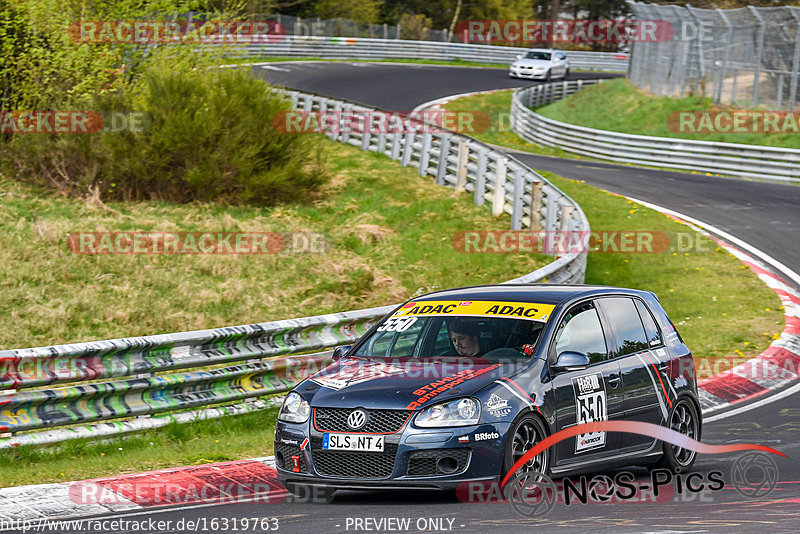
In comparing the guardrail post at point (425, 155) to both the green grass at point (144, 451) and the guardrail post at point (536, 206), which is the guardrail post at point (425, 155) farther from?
the green grass at point (144, 451)

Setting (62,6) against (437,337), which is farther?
(62,6)

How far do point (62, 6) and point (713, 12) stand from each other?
818 inches

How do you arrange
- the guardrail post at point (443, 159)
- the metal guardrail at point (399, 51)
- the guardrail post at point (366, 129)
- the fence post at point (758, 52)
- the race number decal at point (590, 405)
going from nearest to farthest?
the race number decal at point (590, 405), the guardrail post at point (443, 159), the guardrail post at point (366, 129), the fence post at point (758, 52), the metal guardrail at point (399, 51)

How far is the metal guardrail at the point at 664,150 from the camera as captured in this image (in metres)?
27.5

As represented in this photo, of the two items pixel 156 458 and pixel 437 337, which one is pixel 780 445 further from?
pixel 156 458

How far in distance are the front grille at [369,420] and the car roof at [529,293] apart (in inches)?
66.0

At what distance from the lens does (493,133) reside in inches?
1521

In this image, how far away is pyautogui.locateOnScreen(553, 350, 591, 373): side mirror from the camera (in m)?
7.29

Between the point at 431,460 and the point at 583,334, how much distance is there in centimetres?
183

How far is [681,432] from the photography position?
8.59 meters

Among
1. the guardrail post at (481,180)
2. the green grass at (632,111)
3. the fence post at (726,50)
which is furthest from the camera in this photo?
the fence post at (726,50)

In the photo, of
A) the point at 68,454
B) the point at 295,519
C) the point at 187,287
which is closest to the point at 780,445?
the point at 295,519

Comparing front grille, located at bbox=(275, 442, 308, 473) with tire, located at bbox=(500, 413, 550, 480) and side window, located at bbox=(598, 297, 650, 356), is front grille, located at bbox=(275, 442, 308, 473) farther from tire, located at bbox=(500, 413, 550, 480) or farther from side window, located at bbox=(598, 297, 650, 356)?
side window, located at bbox=(598, 297, 650, 356)

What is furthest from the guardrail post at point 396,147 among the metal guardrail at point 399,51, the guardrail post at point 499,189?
the metal guardrail at point 399,51
